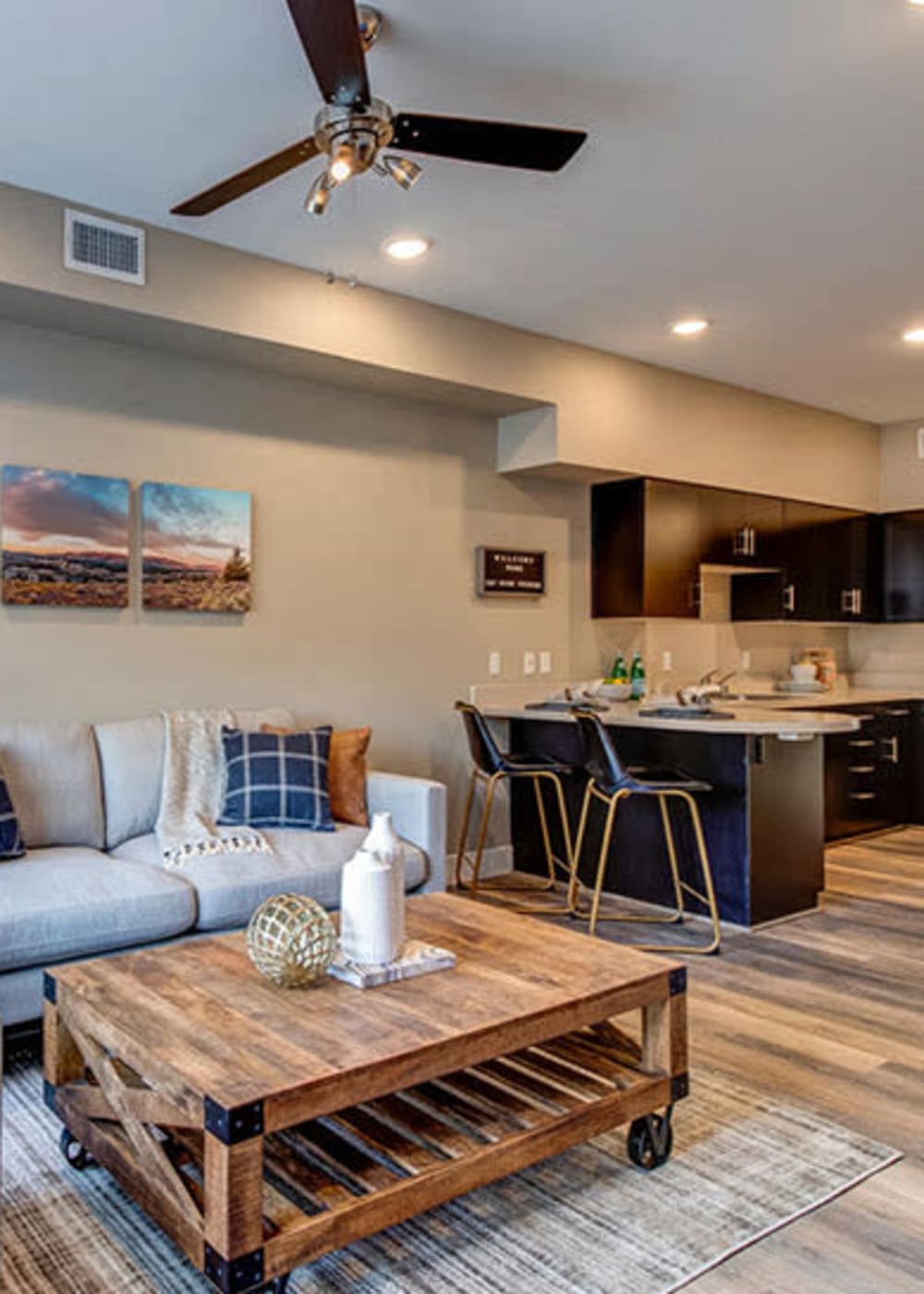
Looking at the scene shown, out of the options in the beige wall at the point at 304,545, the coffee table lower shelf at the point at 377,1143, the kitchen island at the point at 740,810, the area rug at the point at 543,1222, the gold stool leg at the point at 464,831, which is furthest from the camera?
the gold stool leg at the point at 464,831

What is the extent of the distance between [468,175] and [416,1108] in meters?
2.64

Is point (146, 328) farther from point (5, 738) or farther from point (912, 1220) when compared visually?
point (912, 1220)

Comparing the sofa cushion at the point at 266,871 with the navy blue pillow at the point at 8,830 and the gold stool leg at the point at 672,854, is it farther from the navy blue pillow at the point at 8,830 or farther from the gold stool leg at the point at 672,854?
the gold stool leg at the point at 672,854

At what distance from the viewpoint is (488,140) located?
2.40 meters

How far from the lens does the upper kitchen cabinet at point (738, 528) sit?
224 inches

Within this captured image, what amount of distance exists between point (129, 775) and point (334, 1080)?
7.04 ft

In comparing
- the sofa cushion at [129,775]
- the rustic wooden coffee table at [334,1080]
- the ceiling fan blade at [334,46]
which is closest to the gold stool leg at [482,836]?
the sofa cushion at [129,775]

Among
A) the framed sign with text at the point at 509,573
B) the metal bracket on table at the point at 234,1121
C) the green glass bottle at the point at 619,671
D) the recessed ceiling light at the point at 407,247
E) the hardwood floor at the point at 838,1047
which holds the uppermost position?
the recessed ceiling light at the point at 407,247

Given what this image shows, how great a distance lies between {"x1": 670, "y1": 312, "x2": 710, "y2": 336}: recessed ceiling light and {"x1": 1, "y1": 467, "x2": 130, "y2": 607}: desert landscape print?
2555 millimetres

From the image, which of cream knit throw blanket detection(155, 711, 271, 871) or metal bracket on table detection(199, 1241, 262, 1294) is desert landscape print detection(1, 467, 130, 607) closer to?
cream knit throw blanket detection(155, 711, 271, 871)

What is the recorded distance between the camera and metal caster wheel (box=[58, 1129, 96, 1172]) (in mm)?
2229

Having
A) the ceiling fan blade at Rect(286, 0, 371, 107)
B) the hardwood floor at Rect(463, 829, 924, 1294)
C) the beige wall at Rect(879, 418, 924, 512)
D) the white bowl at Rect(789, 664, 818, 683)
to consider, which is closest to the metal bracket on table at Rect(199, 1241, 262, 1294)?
the hardwood floor at Rect(463, 829, 924, 1294)

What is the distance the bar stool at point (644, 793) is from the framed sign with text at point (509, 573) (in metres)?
1.13

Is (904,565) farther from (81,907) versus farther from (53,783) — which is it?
(81,907)
